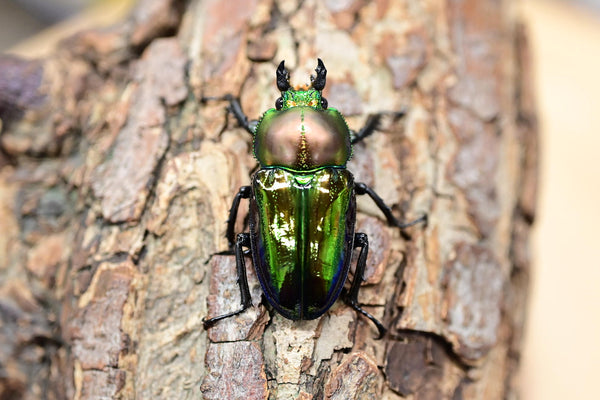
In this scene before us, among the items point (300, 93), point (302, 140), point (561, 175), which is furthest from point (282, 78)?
point (561, 175)

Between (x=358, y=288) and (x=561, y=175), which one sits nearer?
(x=358, y=288)

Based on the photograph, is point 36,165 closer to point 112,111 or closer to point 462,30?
point 112,111

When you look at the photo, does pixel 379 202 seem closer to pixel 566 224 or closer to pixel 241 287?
pixel 241 287

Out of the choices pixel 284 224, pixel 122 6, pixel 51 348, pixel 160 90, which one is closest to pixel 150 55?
pixel 160 90

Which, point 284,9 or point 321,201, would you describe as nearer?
point 321,201

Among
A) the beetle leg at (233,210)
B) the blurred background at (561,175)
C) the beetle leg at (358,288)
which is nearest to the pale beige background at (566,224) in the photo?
the blurred background at (561,175)

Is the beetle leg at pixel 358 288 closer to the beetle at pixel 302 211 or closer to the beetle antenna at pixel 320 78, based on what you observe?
the beetle at pixel 302 211
